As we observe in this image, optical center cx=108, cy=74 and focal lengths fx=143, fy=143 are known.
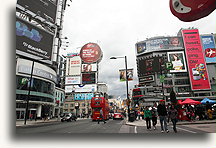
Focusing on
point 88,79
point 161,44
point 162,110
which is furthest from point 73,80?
point 162,110

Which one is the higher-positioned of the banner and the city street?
the banner

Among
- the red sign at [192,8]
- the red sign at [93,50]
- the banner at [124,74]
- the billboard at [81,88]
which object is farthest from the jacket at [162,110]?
the billboard at [81,88]

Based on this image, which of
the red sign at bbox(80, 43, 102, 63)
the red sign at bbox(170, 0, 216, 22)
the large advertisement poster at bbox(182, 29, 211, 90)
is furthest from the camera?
the red sign at bbox(80, 43, 102, 63)

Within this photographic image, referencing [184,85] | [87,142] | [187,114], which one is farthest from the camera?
[184,85]

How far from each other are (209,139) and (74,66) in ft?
169

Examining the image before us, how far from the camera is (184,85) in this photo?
49.8 m

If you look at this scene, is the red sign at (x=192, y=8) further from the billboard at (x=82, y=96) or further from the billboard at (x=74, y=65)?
the billboard at (x=82, y=96)

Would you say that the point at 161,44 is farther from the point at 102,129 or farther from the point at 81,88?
the point at 102,129

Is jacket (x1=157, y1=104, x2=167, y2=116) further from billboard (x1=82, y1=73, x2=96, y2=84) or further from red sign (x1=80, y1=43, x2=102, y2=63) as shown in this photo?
billboard (x1=82, y1=73, x2=96, y2=84)

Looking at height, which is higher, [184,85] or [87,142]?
[184,85]

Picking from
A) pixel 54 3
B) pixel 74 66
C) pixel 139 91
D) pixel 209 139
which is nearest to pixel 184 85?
pixel 139 91

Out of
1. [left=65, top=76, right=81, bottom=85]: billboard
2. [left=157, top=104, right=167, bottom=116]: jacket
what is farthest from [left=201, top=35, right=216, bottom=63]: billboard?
[left=65, top=76, right=81, bottom=85]: billboard
